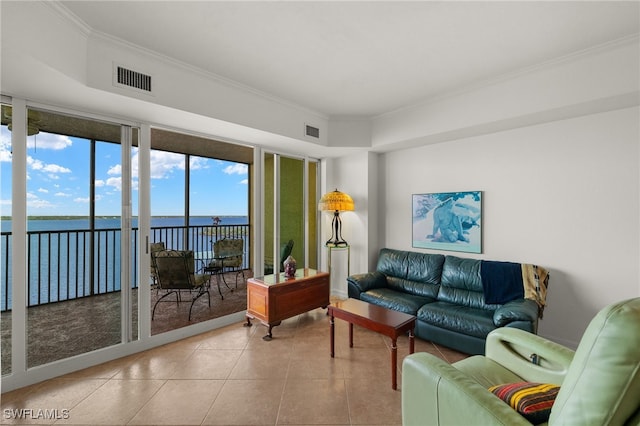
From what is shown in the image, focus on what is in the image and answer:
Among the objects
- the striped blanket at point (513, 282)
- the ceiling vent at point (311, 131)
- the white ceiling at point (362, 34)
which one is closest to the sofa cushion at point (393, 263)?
the striped blanket at point (513, 282)

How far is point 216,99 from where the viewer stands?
296cm

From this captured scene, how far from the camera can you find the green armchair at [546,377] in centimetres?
83

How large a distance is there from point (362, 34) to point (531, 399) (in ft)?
8.16

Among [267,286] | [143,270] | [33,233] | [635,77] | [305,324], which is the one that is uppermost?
[635,77]

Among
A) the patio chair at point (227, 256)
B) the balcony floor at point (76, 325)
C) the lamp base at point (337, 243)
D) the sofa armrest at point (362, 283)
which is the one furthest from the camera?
the lamp base at point (337, 243)

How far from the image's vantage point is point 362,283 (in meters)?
3.75

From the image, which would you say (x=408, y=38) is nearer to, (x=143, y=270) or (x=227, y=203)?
(x=227, y=203)

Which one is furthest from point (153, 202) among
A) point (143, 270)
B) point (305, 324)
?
point (305, 324)

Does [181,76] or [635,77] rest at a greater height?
[181,76]

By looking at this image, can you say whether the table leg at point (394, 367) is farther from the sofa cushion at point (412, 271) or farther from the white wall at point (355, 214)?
the white wall at point (355, 214)

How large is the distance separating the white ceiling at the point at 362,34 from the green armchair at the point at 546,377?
2.06 metres

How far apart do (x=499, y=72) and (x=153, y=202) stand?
3.85m

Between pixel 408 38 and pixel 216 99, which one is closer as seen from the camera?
pixel 408 38

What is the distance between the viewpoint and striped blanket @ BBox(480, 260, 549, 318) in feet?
9.47
